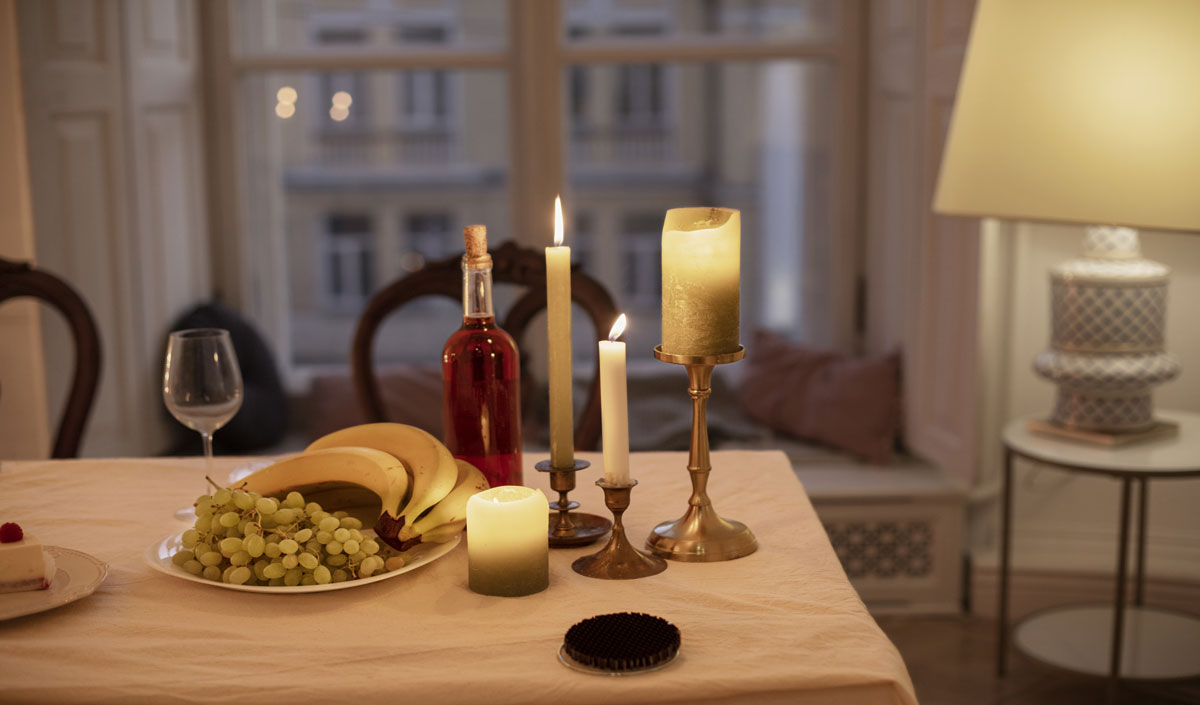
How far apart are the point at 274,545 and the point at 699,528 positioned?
1.34 feet

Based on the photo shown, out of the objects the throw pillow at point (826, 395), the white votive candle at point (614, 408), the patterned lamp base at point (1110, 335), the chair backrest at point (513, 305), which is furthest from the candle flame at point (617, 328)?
the throw pillow at point (826, 395)

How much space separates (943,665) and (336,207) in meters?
1.91

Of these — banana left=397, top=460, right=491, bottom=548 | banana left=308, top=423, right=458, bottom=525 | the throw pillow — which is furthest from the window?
banana left=397, top=460, right=491, bottom=548

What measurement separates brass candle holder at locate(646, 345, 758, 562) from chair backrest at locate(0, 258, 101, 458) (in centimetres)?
104

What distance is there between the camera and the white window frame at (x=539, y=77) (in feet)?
10.4

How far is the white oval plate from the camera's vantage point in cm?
112

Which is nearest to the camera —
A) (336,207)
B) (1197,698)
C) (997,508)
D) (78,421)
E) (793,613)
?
(793,613)

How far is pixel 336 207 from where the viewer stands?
11.0ft

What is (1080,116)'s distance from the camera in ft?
6.11

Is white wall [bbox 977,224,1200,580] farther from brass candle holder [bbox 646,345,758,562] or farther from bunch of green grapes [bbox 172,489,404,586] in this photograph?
bunch of green grapes [bbox 172,489,404,586]

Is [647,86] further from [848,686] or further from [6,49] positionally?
[848,686]

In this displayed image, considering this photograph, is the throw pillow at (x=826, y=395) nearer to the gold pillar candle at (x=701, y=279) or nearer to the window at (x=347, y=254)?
the window at (x=347, y=254)

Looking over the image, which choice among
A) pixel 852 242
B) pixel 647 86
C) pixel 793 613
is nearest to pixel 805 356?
pixel 852 242

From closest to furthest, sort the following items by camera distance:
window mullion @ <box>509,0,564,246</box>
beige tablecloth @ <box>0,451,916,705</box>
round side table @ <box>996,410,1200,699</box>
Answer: beige tablecloth @ <box>0,451,916,705</box>, round side table @ <box>996,410,1200,699</box>, window mullion @ <box>509,0,564,246</box>
